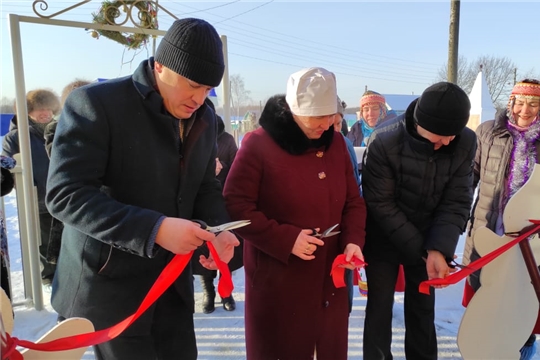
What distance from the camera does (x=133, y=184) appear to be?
1.31 metres

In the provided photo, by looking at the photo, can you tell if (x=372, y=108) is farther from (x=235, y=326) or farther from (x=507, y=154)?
(x=235, y=326)

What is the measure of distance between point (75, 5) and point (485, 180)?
3.36 m

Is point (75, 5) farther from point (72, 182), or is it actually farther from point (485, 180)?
point (485, 180)

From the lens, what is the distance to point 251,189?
181cm

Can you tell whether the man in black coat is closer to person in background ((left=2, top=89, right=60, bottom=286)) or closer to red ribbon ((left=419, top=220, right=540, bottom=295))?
red ribbon ((left=419, top=220, right=540, bottom=295))

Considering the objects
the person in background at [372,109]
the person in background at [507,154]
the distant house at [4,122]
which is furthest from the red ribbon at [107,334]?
the distant house at [4,122]

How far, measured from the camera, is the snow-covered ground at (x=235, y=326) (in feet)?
8.99

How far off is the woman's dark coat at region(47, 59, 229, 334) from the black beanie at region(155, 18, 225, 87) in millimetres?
134

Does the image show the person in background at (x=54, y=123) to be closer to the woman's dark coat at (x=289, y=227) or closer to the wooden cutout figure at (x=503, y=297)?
the woman's dark coat at (x=289, y=227)

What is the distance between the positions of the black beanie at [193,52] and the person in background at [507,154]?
2298 mm

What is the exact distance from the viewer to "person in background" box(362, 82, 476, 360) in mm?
2010

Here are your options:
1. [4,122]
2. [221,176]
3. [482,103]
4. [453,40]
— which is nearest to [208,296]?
[221,176]

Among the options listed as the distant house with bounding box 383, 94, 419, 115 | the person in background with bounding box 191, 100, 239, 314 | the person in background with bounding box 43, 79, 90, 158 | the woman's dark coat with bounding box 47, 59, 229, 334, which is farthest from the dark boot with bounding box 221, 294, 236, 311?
the distant house with bounding box 383, 94, 419, 115

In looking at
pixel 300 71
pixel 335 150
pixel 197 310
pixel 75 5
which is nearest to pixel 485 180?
pixel 335 150
